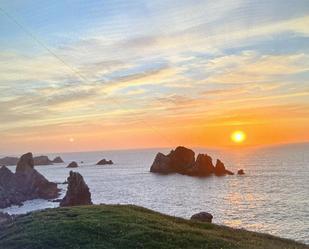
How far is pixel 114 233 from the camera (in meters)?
30.0

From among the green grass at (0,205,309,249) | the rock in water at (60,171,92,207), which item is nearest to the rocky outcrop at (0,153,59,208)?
the rock in water at (60,171,92,207)

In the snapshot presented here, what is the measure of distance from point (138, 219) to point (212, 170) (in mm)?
146856

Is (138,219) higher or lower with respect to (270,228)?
higher

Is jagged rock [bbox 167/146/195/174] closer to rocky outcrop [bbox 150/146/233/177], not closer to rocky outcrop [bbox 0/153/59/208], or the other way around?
rocky outcrop [bbox 150/146/233/177]

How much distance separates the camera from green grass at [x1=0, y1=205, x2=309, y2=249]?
92.7 feet

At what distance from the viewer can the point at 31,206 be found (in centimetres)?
10038

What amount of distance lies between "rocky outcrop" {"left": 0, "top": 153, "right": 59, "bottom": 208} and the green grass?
79.6 metres

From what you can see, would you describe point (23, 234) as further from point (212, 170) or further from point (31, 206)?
point (212, 170)

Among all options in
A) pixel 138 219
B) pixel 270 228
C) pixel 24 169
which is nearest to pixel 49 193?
pixel 24 169

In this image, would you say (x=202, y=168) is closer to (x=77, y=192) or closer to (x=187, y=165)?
(x=187, y=165)

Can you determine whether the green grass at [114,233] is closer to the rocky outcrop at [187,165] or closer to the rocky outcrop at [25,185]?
the rocky outcrop at [25,185]

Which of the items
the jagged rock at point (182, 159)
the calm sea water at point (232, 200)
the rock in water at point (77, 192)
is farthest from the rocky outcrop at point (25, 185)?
the jagged rock at point (182, 159)

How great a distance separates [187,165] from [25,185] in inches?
3036

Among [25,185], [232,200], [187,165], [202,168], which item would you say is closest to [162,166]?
[187,165]
